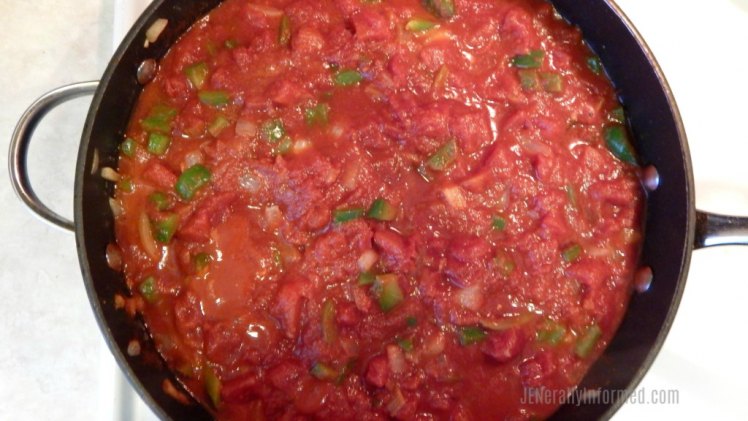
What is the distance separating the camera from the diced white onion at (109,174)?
7.32ft

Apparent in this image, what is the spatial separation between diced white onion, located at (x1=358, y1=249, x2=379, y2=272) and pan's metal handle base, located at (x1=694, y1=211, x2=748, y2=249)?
1188mm

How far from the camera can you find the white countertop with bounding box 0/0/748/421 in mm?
2455

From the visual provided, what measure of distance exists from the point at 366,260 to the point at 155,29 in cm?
121

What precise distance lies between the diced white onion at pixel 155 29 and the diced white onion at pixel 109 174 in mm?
526

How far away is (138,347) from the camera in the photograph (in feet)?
7.21

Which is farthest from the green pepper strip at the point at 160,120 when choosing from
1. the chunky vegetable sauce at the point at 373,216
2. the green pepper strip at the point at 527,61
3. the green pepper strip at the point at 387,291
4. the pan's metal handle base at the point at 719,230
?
the pan's metal handle base at the point at 719,230

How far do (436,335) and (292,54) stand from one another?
126 cm

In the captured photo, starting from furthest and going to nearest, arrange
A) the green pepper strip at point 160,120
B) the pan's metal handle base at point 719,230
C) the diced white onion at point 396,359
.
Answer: the green pepper strip at point 160,120 < the diced white onion at point 396,359 < the pan's metal handle base at point 719,230

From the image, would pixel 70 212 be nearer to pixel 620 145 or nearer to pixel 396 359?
pixel 396 359

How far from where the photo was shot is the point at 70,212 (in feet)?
8.60

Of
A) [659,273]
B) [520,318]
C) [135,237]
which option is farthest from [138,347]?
[659,273]

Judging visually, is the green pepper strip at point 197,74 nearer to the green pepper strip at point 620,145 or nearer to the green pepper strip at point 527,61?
the green pepper strip at point 527,61

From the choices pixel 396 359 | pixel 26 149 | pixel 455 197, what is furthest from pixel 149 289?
pixel 455 197

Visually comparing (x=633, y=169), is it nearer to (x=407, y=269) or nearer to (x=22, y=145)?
(x=407, y=269)
